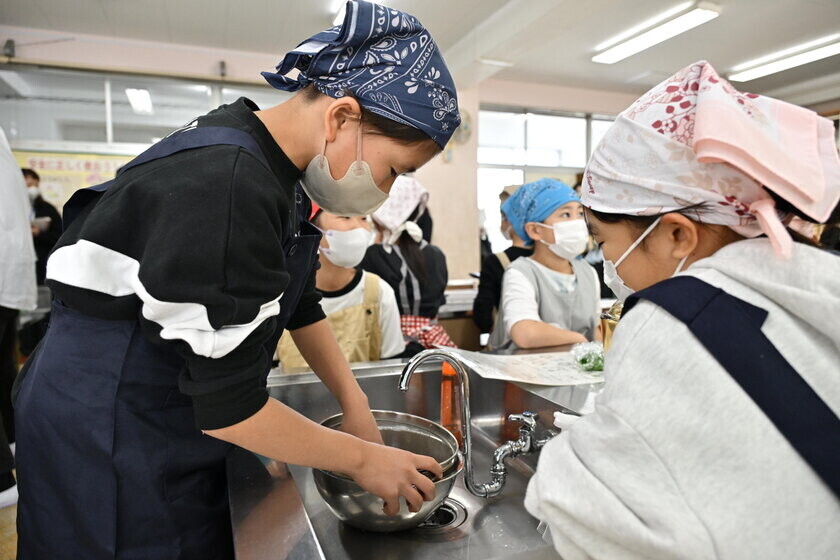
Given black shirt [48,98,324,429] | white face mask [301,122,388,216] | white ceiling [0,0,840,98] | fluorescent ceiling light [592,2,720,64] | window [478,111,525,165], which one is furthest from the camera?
window [478,111,525,165]

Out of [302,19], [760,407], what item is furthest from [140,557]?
[302,19]

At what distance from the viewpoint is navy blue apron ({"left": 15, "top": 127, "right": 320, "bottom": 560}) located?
777mm

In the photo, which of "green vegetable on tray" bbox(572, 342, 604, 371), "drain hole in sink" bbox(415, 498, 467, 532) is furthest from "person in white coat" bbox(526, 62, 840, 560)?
"green vegetable on tray" bbox(572, 342, 604, 371)

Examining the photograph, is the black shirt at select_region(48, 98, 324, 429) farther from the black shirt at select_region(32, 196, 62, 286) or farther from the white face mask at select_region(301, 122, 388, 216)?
the black shirt at select_region(32, 196, 62, 286)

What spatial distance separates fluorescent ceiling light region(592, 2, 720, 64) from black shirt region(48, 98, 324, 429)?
17.8 ft

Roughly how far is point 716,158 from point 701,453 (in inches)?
12.0

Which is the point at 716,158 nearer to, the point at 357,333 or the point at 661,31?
the point at 357,333

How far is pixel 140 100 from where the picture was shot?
18.1ft

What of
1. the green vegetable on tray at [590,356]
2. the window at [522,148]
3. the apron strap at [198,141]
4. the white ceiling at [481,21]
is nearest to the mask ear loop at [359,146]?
the apron strap at [198,141]

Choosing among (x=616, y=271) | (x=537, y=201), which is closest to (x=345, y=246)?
(x=537, y=201)

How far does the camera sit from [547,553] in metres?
0.68

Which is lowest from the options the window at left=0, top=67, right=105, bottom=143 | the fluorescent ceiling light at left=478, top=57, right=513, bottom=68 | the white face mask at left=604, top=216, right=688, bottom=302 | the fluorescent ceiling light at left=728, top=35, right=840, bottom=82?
the white face mask at left=604, top=216, right=688, bottom=302

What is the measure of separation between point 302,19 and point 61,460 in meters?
5.03

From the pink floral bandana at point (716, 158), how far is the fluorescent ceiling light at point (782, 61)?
23.3ft
